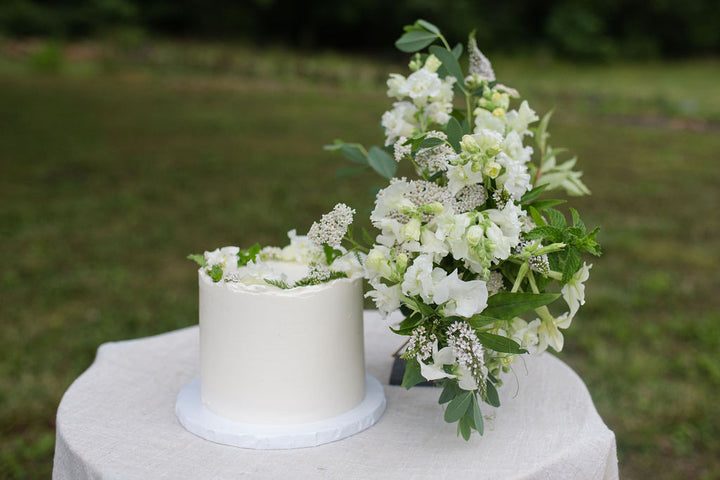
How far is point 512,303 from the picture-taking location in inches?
42.2

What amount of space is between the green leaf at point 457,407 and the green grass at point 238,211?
1.69 meters

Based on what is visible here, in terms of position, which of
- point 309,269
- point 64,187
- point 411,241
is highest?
point 411,241

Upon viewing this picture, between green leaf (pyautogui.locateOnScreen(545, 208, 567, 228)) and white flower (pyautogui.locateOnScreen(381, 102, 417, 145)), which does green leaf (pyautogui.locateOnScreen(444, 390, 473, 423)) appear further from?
white flower (pyautogui.locateOnScreen(381, 102, 417, 145))

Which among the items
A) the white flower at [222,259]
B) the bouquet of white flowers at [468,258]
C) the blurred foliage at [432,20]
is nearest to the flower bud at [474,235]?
the bouquet of white flowers at [468,258]

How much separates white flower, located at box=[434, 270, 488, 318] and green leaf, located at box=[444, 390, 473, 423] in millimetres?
151

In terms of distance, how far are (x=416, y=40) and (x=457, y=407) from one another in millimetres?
706

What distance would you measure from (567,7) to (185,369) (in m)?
21.3

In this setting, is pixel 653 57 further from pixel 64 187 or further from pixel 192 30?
pixel 64 187

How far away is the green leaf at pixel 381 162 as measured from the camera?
138 centimetres

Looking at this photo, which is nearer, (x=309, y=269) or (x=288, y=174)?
(x=309, y=269)

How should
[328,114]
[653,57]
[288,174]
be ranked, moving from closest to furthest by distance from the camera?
[288,174]
[328,114]
[653,57]

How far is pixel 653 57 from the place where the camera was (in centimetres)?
2038

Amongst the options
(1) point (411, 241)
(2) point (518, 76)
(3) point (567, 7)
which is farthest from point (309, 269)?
(3) point (567, 7)

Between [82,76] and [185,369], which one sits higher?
[185,369]
